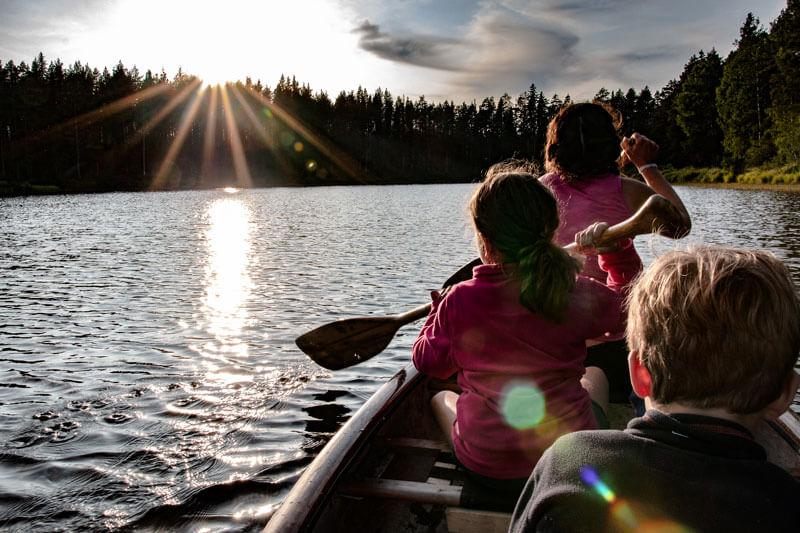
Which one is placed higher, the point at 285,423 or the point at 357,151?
the point at 357,151

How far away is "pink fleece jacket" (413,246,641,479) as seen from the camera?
2270 millimetres

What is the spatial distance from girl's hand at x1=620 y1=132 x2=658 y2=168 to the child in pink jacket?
1262 mm

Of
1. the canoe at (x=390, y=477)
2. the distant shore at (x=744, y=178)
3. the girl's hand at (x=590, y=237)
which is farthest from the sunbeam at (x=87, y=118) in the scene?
the girl's hand at (x=590, y=237)

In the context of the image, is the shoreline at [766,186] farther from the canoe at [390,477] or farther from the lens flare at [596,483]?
the lens flare at [596,483]

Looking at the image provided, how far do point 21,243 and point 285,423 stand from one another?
17.0 meters

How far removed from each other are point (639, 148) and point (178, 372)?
213 inches

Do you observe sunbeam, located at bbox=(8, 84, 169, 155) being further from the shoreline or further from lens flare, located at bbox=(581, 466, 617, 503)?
lens flare, located at bbox=(581, 466, 617, 503)

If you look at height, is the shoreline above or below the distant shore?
below

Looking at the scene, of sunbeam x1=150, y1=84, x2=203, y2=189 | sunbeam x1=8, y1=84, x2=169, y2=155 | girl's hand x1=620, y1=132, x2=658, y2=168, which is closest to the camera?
girl's hand x1=620, y1=132, x2=658, y2=168

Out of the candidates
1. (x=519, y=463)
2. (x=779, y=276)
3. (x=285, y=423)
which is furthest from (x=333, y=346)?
(x=779, y=276)

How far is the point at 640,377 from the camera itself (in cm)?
133

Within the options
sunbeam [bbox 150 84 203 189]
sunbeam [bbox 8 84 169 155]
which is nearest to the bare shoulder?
sunbeam [bbox 150 84 203 189]

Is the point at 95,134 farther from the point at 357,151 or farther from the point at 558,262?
the point at 558,262

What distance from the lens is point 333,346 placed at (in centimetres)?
531
